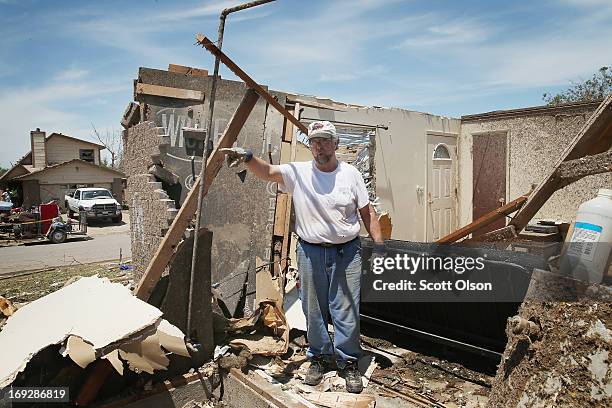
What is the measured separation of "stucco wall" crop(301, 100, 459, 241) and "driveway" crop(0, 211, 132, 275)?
21.5 feet

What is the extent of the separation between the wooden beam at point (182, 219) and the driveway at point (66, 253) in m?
7.60

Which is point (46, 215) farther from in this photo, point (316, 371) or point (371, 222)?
point (371, 222)

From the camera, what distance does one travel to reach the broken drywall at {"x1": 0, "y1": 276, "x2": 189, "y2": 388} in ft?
8.65

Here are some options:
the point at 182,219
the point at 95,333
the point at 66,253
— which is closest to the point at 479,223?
the point at 182,219

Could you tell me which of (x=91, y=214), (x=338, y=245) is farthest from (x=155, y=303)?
(x=91, y=214)

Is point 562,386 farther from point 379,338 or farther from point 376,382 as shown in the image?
point 379,338

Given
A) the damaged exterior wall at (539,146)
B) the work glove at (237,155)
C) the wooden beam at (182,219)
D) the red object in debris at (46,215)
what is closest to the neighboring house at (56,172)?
the red object in debris at (46,215)

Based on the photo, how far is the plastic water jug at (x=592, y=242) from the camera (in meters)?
2.21

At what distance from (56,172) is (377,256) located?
2734 centimetres

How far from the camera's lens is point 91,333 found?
8.89ft

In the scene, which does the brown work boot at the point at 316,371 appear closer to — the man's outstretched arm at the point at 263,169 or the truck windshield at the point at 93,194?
the man's outstretched arm at the point at 263,169

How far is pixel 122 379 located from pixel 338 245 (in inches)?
75.3

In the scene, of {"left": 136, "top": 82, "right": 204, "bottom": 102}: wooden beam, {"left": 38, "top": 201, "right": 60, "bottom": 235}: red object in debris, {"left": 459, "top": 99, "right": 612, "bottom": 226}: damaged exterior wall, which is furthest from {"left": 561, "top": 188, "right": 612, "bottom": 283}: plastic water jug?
{"left": 38, "top": 201, "right": 60, "bottom": 235}: red object in debris

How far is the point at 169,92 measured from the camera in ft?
18.9
